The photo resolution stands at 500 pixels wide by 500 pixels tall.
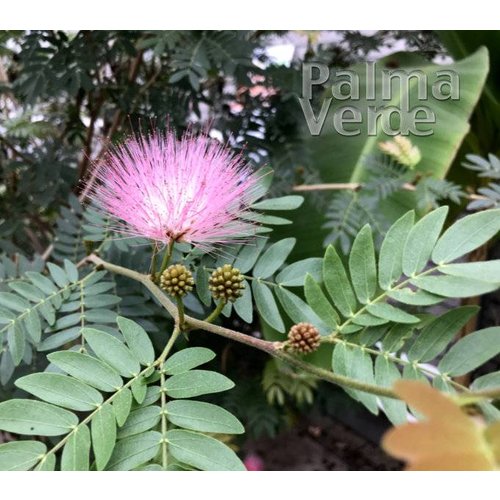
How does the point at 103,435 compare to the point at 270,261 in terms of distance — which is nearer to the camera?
the point at 103,435

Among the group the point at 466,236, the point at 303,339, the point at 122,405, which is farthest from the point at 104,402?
the point at 466,236

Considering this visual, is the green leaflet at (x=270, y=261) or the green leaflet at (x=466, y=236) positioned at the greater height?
the green leaflet at (x=270, y=261)

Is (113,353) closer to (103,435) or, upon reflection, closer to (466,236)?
(103,435)

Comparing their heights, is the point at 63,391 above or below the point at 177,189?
below

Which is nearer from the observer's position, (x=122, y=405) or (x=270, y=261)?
(x=122, y=405)

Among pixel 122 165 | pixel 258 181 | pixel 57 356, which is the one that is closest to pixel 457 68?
pixel 258 181

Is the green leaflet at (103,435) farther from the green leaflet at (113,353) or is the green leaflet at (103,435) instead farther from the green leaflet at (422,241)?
the green leaflet at (422,241)

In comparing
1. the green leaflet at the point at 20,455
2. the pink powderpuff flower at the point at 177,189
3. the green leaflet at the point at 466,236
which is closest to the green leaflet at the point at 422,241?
the green leaflet at the point at 466,236

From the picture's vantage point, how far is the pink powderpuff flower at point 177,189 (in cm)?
35

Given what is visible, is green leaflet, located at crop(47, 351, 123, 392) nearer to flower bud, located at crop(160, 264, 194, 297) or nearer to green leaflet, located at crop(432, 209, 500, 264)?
flower bud, located at crop(160, 264, 194, 297)

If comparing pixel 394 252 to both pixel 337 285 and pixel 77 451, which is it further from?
pixel 77 451

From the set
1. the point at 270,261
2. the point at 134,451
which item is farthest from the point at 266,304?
the point at 134,451

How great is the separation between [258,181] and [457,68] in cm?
47

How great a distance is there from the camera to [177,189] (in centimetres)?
36
